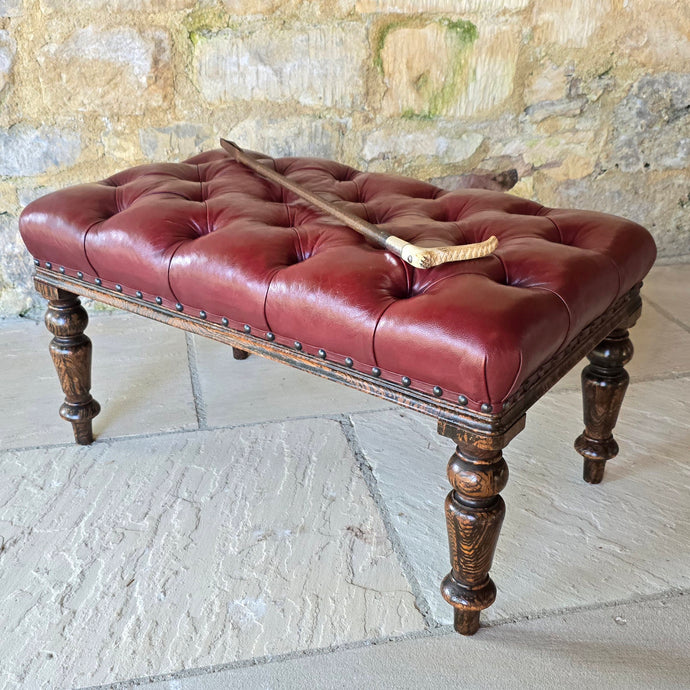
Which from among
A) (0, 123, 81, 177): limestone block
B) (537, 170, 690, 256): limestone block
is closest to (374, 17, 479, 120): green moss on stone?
(537, 170, 690, 256): limestone block

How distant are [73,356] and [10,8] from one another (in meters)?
0.99

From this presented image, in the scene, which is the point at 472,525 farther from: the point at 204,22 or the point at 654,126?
the point at 654,126

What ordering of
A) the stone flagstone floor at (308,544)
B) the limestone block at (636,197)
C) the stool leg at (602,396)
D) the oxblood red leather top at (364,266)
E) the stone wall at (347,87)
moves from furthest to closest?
the limestone block at (636,197), the stone wall at (347,87), the stool leg at (602,396), the stone flagstone floor at (308,544), the oxblood red leather top at (364,266)

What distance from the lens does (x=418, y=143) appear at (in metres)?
2.14

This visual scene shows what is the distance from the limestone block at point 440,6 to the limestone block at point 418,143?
0.30m

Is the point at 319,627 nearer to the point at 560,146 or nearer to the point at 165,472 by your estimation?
the point at 165,472

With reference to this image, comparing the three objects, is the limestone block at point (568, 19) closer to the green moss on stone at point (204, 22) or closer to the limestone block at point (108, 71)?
the green moss on stone at point (204, 22)

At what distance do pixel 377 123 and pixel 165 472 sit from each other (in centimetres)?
118

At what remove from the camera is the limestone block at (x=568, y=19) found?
2062mm

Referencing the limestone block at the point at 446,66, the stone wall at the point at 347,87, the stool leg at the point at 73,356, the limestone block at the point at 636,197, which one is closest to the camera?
the stool leg at the point at 73,356

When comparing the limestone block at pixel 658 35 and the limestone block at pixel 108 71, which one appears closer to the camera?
the limestone block at pixel 108 71

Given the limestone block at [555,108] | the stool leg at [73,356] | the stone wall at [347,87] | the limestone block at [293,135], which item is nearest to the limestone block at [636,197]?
the stone wall at [347,87]

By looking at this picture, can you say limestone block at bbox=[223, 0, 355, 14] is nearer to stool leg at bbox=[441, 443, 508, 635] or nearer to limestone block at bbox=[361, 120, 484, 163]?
limestone block at bbox=[361, 120, 484, 163]

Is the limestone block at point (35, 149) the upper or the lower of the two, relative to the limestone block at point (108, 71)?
lower
